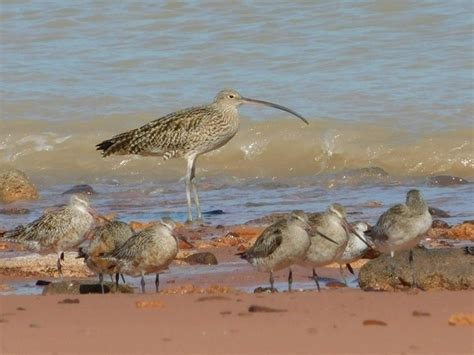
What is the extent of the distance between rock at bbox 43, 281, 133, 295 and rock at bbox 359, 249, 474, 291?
5.67 feet

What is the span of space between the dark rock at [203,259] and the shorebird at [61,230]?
34.9 inches

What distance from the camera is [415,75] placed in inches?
909

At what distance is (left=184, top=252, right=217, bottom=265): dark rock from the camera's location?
11.7 meters

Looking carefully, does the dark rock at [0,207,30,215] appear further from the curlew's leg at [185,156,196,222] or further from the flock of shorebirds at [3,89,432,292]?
the flock of shorebirds at [3,89,432,292]

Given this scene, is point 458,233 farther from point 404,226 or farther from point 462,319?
point 462,319

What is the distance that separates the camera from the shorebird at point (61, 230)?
445 inches

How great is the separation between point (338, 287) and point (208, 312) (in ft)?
6.19

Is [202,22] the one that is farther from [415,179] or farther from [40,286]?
[40,286]

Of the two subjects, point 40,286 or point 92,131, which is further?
point 92,131

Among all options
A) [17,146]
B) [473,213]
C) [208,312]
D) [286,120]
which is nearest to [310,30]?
[286,120]

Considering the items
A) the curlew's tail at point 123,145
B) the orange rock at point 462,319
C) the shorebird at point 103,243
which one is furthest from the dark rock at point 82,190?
the orange rock at point 462,319

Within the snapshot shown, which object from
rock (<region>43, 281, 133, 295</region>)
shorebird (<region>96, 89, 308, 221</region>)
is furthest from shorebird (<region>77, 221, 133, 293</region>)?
shorebird (<region>96, 89, 308, 221</region>)

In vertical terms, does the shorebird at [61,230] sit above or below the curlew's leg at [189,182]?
above

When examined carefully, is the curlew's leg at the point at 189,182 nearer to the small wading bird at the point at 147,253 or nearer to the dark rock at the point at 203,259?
the dark rock at the point at 203,259
